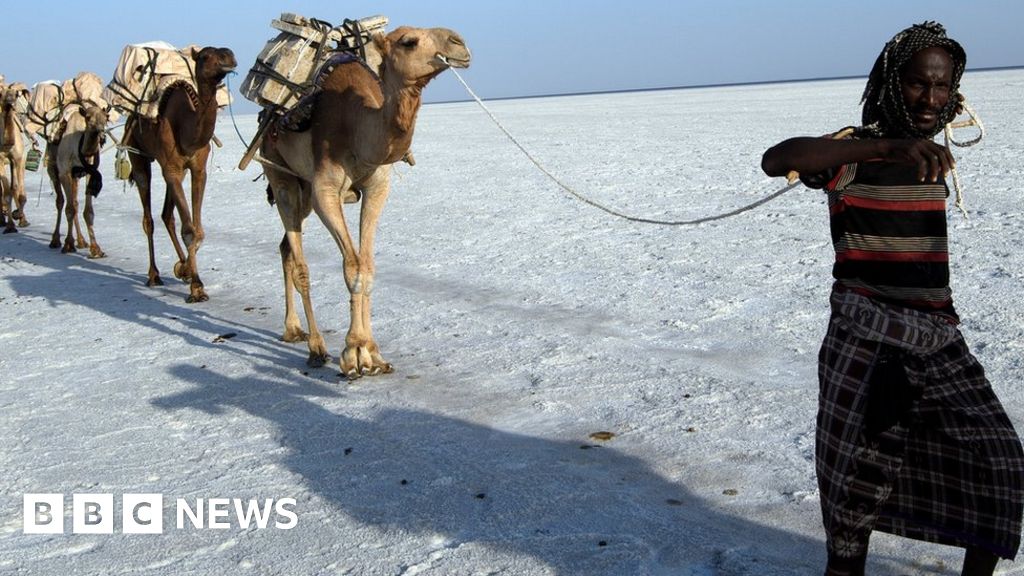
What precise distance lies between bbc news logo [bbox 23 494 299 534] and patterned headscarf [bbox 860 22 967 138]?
2.86 m

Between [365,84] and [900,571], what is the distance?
4.67 meters

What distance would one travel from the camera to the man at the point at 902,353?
128 inches

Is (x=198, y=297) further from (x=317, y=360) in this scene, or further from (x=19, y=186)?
(x=19, y=186)

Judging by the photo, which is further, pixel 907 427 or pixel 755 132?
pixel 755 132

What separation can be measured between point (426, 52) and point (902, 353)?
3506mm

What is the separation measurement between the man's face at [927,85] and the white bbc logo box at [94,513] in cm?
341

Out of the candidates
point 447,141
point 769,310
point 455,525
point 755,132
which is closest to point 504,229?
point 769,310

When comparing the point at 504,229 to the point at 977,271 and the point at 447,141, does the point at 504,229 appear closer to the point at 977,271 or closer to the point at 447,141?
the point at 977,271

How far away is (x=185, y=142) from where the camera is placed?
1021cm

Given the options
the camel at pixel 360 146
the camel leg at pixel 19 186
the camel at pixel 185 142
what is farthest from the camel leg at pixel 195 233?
the camel leg at pixel 19 186

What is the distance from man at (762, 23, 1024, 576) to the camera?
3254mm

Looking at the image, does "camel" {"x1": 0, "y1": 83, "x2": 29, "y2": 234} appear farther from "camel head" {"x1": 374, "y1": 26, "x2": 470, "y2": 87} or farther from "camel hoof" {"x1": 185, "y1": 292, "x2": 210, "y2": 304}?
"camel head" {"x1": 374, "y1": 26, "x2": 470, "y2": 87}

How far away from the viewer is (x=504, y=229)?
12.7 metres

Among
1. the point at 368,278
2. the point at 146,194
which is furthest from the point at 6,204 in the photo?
the point at 368,278
